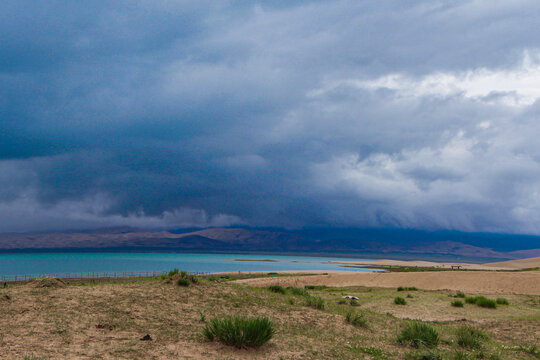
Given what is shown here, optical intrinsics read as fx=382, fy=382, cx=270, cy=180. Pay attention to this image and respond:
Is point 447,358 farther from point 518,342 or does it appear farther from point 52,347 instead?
point 52,347

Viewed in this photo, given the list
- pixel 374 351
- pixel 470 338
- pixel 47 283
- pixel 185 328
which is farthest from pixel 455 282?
pixel 47 283

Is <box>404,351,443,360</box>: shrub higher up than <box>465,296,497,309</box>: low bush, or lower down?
higher up

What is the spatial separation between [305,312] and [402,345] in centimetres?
447

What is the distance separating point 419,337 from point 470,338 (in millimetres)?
1900

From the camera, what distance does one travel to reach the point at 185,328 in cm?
1162

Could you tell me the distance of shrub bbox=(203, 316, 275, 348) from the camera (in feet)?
32.7

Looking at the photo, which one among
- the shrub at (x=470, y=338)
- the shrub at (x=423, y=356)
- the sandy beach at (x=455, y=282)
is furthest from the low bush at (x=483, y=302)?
the shrub at (x=423, y=356)

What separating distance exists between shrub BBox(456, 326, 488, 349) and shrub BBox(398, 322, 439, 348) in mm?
892

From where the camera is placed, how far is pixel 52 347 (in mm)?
9148

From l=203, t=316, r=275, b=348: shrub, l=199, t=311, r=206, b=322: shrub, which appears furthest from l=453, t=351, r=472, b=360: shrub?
l=199, t=311, r=206, b=322: shrub

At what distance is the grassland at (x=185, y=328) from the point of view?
31.2 ft

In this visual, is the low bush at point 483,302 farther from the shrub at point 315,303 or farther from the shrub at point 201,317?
the shrub at point 201,317

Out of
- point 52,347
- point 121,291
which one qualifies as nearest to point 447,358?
point 52,347

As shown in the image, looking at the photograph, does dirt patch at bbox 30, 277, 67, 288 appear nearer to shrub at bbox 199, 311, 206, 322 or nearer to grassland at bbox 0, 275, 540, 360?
grassland at bbox 0, 275, 540, 360
